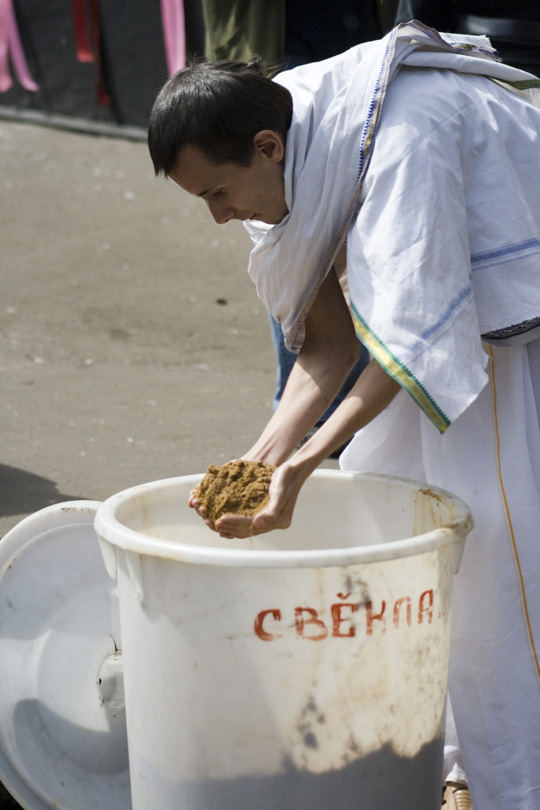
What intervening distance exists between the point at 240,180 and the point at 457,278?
390mm

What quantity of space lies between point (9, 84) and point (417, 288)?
302 inches

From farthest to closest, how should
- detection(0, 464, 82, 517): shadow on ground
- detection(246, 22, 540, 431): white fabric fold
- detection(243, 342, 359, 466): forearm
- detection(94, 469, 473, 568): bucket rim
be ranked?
1. detection(0, 464, 82, 517): shadow on ground
2. detection(243, 342, 359, 466): forearm
3. detection(246, 22, 540, 431): white fabric fold
4. detection(94, 469, 473, 568): bucket rim

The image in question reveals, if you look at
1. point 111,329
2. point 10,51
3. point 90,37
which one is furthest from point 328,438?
point 10,51

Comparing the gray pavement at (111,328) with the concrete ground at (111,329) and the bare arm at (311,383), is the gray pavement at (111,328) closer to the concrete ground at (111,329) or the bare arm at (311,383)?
the concrete ground at (111,329)

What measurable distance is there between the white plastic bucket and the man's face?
548mm

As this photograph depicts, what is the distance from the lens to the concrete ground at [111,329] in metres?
3.75

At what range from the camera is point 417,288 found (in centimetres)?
158

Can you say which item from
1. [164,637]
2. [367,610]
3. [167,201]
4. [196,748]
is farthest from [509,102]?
[167,201]

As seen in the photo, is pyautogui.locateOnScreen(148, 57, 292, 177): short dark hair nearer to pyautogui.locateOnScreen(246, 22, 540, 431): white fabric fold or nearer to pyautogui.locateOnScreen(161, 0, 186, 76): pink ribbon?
pyautogui.locateOnScreen(246, 22, 540, 431): white fabric fold

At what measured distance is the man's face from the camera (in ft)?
5.51

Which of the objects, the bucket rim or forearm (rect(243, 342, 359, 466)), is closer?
the bucket rim

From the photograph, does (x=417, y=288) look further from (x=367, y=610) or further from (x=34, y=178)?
(x=34, y=178)

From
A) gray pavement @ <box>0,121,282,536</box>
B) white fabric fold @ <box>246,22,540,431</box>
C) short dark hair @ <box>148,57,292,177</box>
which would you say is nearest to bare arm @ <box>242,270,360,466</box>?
white fabric fold @ <box>246,22,540,431</box>

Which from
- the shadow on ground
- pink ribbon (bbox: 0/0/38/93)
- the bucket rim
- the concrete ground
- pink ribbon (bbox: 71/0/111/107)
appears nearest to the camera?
the bucket rim
